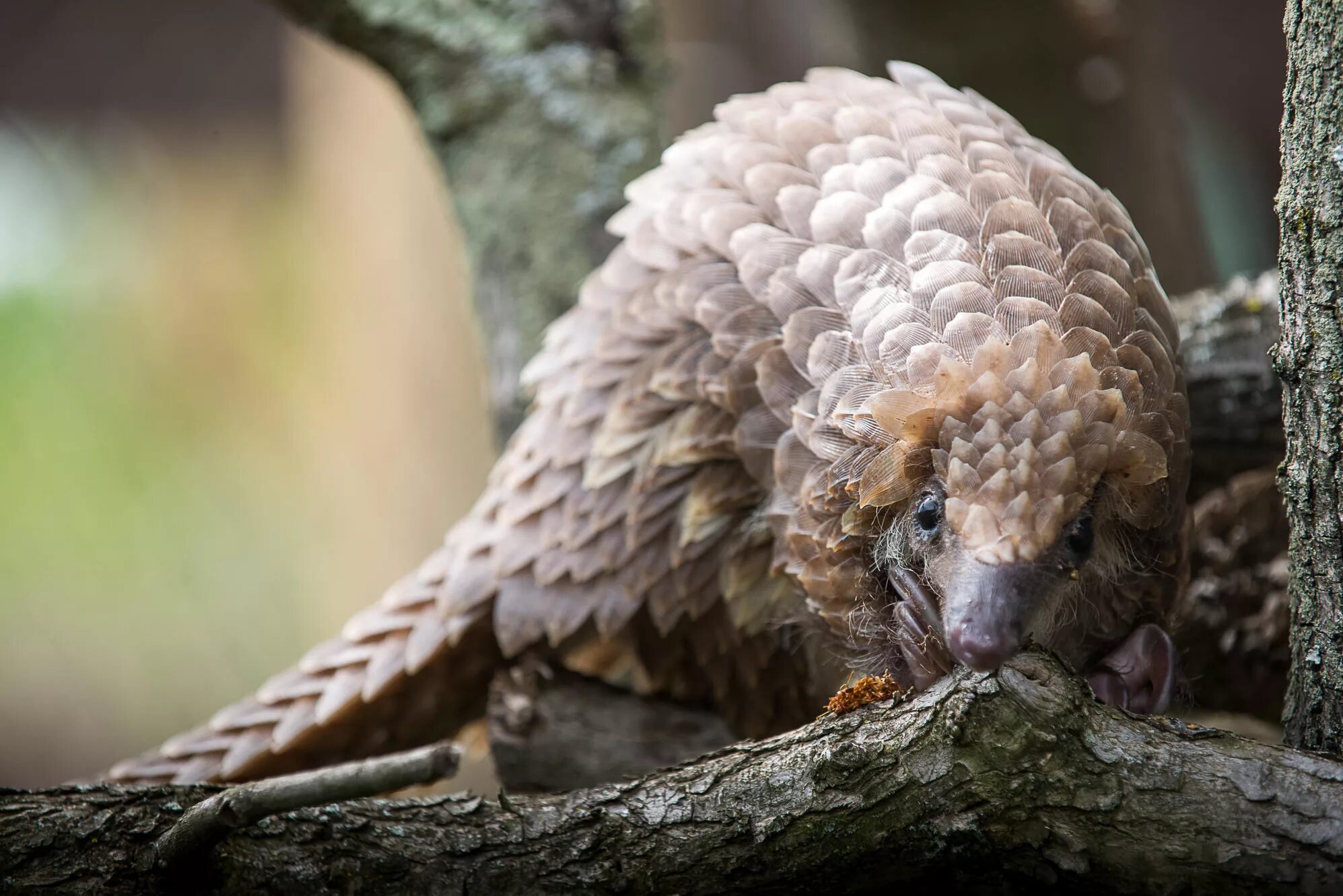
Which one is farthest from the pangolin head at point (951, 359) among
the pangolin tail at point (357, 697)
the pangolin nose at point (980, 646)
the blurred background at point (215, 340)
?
the blurred background at point (215, 340)

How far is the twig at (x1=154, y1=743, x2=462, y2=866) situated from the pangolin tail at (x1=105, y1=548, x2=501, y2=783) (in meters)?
1.05

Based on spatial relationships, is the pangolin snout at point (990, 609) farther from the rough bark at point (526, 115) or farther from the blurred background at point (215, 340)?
the blurred background at point (215, 340)

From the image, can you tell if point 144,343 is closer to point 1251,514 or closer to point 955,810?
point 1251,514

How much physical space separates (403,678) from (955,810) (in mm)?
1598

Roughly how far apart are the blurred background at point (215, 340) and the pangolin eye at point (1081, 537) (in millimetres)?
3592

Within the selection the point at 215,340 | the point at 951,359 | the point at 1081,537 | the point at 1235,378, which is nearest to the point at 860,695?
the point at 1081,537

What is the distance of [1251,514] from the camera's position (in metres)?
3.19

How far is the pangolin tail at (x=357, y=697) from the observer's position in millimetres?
2660

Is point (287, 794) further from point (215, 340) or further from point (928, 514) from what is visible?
point (215, 340)

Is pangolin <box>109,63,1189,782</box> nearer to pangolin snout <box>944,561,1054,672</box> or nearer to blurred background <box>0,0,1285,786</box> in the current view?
pangolin snout <box>944,561,1054,672</box>

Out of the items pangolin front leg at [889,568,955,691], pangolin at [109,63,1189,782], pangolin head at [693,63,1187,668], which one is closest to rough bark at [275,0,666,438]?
pangolin at [109,63,1189,782]

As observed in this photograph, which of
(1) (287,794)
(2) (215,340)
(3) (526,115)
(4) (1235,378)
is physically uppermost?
(3) (526,115)

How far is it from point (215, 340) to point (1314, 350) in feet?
17.4

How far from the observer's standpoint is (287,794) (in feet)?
4.93
